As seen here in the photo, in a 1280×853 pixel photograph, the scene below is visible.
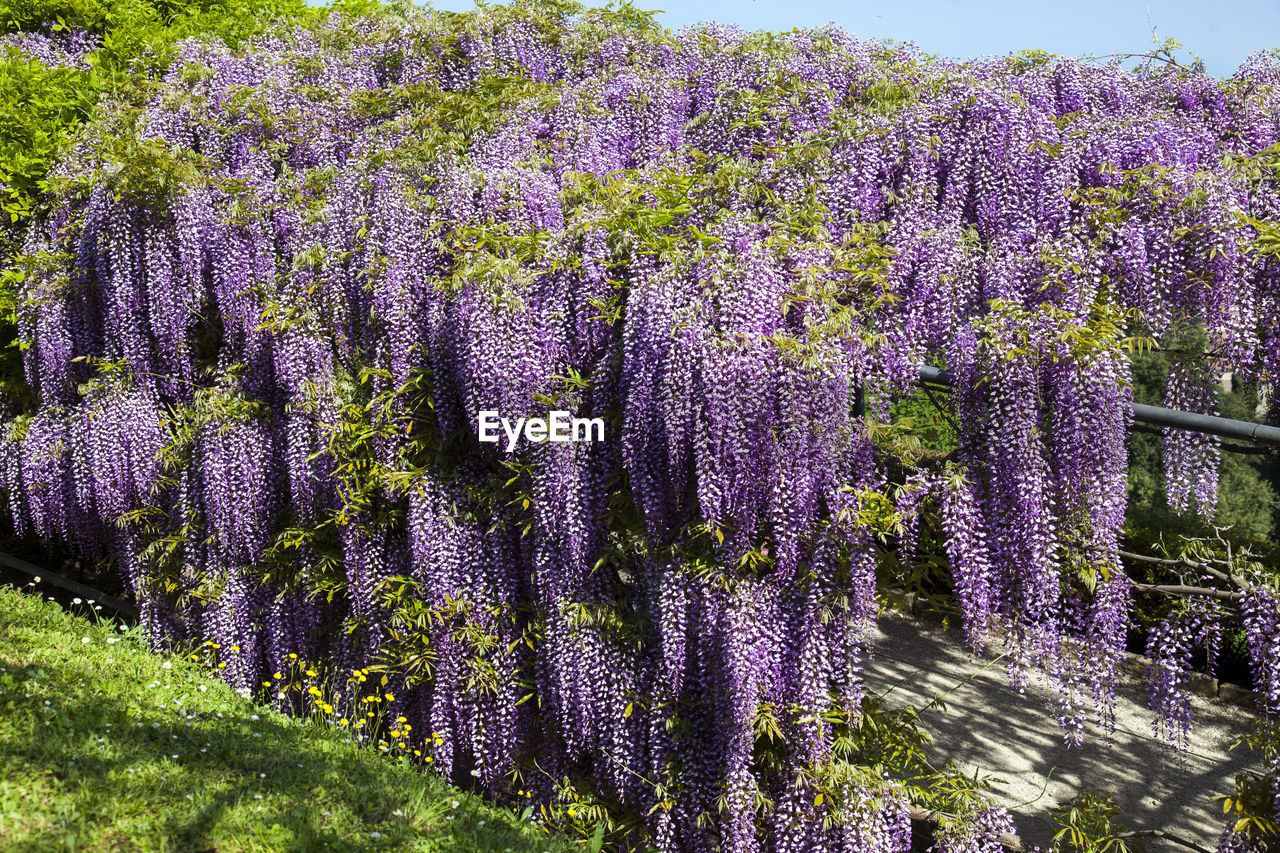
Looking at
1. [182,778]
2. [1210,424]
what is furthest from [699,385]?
[182,778]

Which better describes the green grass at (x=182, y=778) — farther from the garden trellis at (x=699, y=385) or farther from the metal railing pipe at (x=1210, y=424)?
the metal railing pipe at (x=1210, y=424)

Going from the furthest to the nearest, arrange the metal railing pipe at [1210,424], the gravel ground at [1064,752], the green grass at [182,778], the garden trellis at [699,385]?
the gravel ground at [1064,752] < the garden trellis at [699,385] < the metal railing pipe at [1210,424] < the green grass at [182,778]

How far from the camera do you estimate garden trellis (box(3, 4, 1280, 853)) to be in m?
4.58

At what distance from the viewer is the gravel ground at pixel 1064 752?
25.2ft

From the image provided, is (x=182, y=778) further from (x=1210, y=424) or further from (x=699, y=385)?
(x=1210, y=424)

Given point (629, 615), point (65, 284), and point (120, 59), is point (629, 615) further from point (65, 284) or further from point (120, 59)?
point (120, 59)

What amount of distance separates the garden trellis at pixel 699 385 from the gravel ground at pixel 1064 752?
2952mm

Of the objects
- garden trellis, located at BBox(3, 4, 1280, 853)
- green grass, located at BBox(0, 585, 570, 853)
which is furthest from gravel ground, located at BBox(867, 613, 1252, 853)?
green grass, located at BBox(0, 585, 570, 853)

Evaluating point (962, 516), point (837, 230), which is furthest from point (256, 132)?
point (962, 516)

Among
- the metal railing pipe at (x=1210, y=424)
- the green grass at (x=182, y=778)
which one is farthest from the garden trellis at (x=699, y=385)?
the green grass at (x=182, y=778)

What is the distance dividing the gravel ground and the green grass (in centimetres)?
419

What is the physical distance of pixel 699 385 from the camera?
4609mm

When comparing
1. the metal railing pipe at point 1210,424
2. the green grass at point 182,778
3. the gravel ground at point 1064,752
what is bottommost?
the gravel ground at point 1064,752

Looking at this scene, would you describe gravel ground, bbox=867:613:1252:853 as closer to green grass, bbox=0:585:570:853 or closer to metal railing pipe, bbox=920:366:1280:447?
metal railing pipe, bbox=920:366:1280:447
